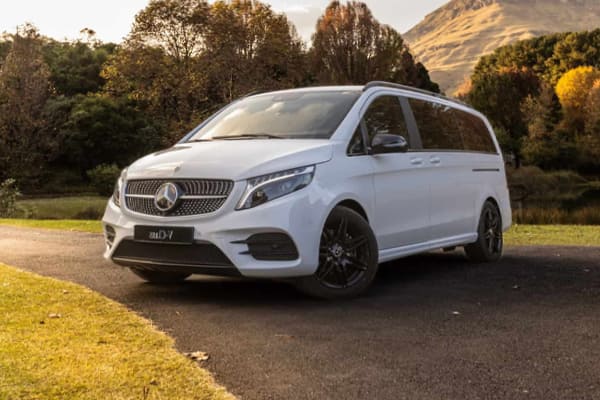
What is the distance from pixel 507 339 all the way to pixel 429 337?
536 millimetres

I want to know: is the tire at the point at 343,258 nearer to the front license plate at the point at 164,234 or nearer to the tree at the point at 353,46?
the front license plate at the point at 164,234

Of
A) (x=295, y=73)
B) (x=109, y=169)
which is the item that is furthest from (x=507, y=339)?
(x=109, y=169)

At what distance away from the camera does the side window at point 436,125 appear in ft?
26.6

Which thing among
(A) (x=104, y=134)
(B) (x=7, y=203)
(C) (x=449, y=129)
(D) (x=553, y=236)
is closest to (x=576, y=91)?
Answer: (A) (x=104, y=134)

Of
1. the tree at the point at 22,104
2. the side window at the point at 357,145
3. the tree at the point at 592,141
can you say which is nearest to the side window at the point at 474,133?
the side window at the point at 357,145

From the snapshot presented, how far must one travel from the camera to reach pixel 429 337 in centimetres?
502

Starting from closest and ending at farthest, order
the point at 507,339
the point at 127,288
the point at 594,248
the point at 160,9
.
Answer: the point at 507,339 < the point at 127,288 < the point at 594,248 < the point at 160,9

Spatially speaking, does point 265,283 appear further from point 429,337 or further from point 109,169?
point 109,169

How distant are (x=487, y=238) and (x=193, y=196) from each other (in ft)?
15.8

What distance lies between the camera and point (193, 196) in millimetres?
6035

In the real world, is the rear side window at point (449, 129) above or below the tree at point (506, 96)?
below

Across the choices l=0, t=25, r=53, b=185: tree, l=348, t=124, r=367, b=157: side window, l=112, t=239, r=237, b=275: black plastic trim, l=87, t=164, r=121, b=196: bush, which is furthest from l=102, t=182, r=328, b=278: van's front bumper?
l=0, t=25, r=53, b=185: tree

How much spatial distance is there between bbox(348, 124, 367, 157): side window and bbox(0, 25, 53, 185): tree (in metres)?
37.6

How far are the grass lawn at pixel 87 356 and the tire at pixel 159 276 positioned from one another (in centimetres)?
99
